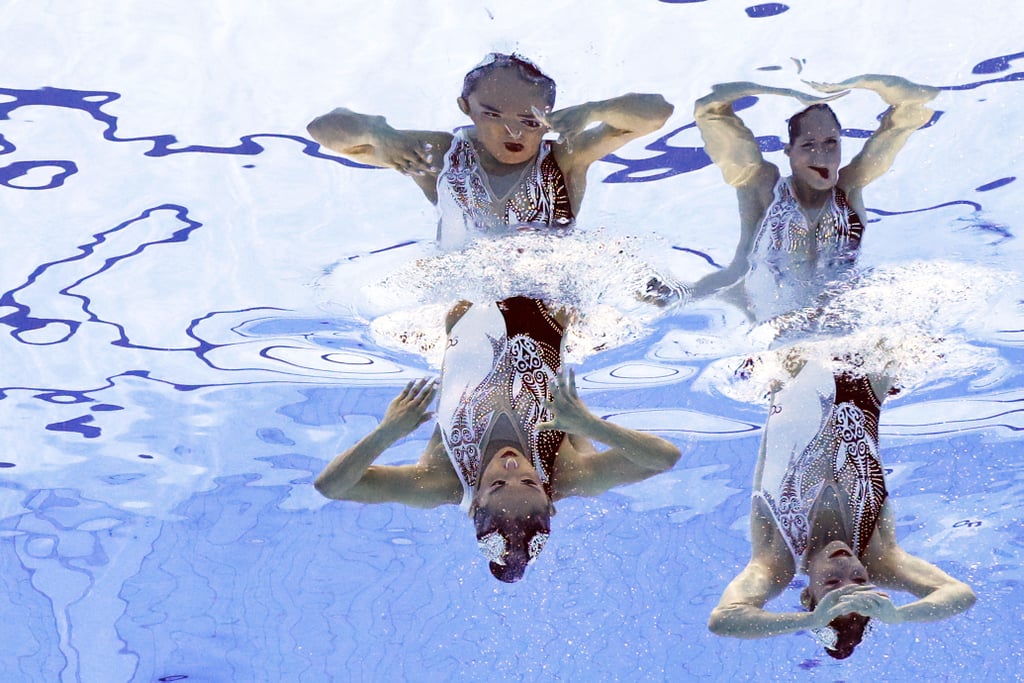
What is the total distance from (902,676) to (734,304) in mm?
24860

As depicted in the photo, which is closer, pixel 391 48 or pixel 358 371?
pixel 391 48

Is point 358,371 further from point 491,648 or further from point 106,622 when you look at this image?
point 491,648

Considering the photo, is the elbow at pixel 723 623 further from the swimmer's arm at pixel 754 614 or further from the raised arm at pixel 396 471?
the raised arm at pixel 396 471

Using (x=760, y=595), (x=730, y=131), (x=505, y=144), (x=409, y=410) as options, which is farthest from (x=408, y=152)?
(x=760, y=595)

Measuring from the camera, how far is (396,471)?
6957 mm

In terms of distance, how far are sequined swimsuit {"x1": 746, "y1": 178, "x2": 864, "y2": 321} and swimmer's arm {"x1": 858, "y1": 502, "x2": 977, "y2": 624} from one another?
1761mm

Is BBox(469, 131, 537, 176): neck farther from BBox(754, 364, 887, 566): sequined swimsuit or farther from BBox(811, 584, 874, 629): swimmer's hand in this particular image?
BBox(811, 584, 874, 629): swimmer's hand

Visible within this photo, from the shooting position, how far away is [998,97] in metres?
7.10

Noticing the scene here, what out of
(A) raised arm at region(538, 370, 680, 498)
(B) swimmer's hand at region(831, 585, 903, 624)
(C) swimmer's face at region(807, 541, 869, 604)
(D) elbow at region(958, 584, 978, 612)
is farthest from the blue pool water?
(B) swimmer's hand at region(831, 585, 903, 624)

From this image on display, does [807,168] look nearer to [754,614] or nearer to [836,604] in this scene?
[836,604]

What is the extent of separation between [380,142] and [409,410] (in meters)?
1.75

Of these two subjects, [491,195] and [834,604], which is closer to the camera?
[834,604]

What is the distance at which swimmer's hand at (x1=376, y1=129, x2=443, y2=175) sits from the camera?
686 cm

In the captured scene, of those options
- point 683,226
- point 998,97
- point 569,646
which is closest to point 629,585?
point 569,646
